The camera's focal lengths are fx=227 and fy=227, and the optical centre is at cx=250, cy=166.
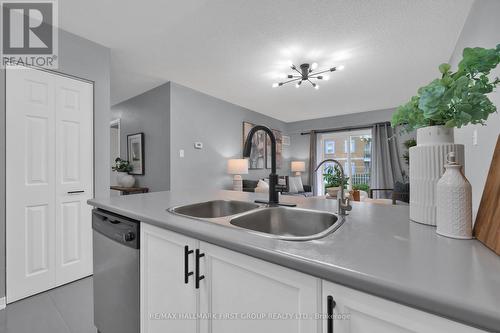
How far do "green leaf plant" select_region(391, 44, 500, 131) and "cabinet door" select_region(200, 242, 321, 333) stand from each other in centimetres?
65

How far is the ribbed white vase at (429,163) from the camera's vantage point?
0.76 meters

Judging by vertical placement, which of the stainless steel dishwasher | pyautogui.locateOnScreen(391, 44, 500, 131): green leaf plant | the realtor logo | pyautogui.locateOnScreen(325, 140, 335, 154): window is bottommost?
the stainless steel dishwasher

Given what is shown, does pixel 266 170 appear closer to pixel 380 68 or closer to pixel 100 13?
pixel 380 68

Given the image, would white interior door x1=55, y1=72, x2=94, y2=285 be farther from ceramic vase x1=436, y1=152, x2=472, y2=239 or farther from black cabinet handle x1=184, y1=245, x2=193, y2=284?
ceramic vase x1=436, y1=152, x2=472, y2=239

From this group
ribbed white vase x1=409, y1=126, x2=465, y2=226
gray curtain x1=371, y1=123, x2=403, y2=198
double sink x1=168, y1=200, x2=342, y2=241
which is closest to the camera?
ribbed white vase x1=409, y1=126, x2=465, y2=226

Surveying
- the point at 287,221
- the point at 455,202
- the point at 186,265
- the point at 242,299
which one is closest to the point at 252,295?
the point at 242,299

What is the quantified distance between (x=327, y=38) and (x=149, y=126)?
3.16 meters

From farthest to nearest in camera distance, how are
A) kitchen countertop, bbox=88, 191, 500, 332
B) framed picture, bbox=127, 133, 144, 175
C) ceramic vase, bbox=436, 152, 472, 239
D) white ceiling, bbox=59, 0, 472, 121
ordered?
framed picture, bbox=127, 133, 144, 175, white ceiling, bbox=59, 0, 472, 121, ceramic vase, bbox=436, 152, 472, 239, kitchen countertop, bbox=88, 191, 500, 332

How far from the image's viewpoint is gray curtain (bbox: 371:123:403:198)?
208 inches

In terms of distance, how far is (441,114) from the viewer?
2.51 ft

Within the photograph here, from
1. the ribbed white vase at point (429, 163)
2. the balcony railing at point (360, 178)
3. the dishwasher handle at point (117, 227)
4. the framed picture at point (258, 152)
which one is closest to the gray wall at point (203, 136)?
the framed picture at point (258, 152)

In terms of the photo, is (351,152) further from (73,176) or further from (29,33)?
(29,33)

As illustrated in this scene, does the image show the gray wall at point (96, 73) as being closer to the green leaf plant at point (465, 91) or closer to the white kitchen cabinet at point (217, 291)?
the white kitchen cabinet at point (217, 291)

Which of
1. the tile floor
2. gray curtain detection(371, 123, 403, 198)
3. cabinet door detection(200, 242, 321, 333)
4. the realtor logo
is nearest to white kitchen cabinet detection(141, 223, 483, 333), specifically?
cabinet door detection(200, 242, 321, 333)
